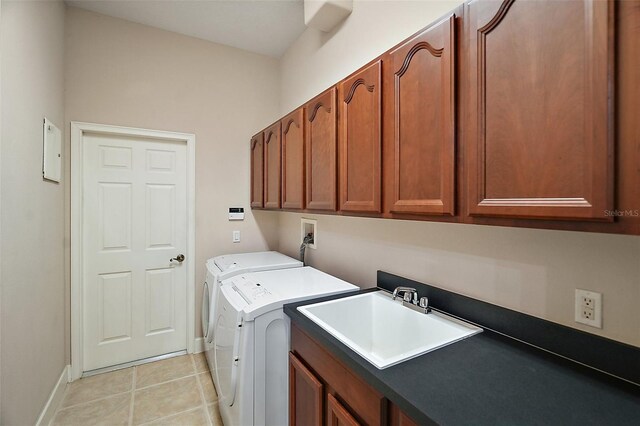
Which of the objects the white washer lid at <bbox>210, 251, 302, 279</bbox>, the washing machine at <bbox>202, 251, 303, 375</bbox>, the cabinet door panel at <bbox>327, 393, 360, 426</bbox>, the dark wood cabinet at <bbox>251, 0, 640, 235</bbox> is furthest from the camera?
the white washer lid at <bbox>210, 251, 302, 279</bbox>

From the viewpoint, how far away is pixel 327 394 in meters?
1.18

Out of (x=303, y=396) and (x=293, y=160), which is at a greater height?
(x=293, y=160)

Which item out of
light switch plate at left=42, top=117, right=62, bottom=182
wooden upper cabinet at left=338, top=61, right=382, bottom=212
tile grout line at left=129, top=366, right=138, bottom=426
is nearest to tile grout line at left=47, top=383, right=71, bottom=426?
tile grout line at left=129, top=366, right=138, bottom=426

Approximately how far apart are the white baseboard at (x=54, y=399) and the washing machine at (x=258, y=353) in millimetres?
1206

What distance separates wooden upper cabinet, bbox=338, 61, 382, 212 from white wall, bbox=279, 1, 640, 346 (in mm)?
401

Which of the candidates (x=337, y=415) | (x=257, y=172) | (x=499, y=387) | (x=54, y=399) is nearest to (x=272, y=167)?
(x=257, y=172)

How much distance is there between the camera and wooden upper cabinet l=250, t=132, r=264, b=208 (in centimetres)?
267

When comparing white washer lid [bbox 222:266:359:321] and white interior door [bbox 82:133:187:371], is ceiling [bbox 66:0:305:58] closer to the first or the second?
white interior door [bbox 82:133:187:371]

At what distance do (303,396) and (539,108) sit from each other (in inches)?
55.7

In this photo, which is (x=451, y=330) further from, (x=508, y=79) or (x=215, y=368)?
(x=215, y=368)

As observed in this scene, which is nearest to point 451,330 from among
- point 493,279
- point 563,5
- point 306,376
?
point 493,279

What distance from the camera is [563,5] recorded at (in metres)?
0.73

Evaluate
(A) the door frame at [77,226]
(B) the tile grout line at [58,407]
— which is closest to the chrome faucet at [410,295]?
(B) the tile grout line at [58,407]

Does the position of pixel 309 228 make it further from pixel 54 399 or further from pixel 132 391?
pixel 54 399
